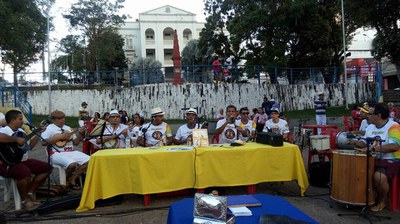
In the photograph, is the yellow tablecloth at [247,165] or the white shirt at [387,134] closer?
the white shirt at [387,134]

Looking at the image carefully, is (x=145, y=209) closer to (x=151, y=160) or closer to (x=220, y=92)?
(x=151, y=160)

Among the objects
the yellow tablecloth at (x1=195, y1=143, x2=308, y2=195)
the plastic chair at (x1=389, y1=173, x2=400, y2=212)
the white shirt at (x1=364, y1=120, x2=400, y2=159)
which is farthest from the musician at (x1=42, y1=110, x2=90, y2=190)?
the plastic chair at (x1=389, y1=173, x2=400, y2=212)

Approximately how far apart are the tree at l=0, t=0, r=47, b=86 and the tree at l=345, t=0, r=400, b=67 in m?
16.8

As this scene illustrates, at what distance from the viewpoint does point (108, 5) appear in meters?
32.0

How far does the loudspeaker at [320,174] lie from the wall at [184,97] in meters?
13.7

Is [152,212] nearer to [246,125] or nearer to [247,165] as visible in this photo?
[247,165]

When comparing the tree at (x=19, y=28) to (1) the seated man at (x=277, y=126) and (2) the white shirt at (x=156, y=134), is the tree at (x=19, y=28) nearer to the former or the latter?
(2) the white shirt at (x=156, y=134)

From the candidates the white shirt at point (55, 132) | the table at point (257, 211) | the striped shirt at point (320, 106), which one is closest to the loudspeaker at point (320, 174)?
the table at point (257, 211)

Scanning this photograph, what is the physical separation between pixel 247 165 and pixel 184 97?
572 inches

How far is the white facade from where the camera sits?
55.2 metres

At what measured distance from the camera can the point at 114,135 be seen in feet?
23.7

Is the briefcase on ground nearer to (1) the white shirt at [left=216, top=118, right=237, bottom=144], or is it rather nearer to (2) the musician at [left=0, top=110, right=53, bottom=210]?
(1) the white shirt at [left=216, top=118, right=237, bottom=144]

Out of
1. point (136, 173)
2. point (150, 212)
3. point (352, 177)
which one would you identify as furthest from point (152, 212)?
point (352, 177)

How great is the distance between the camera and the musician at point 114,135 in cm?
714
